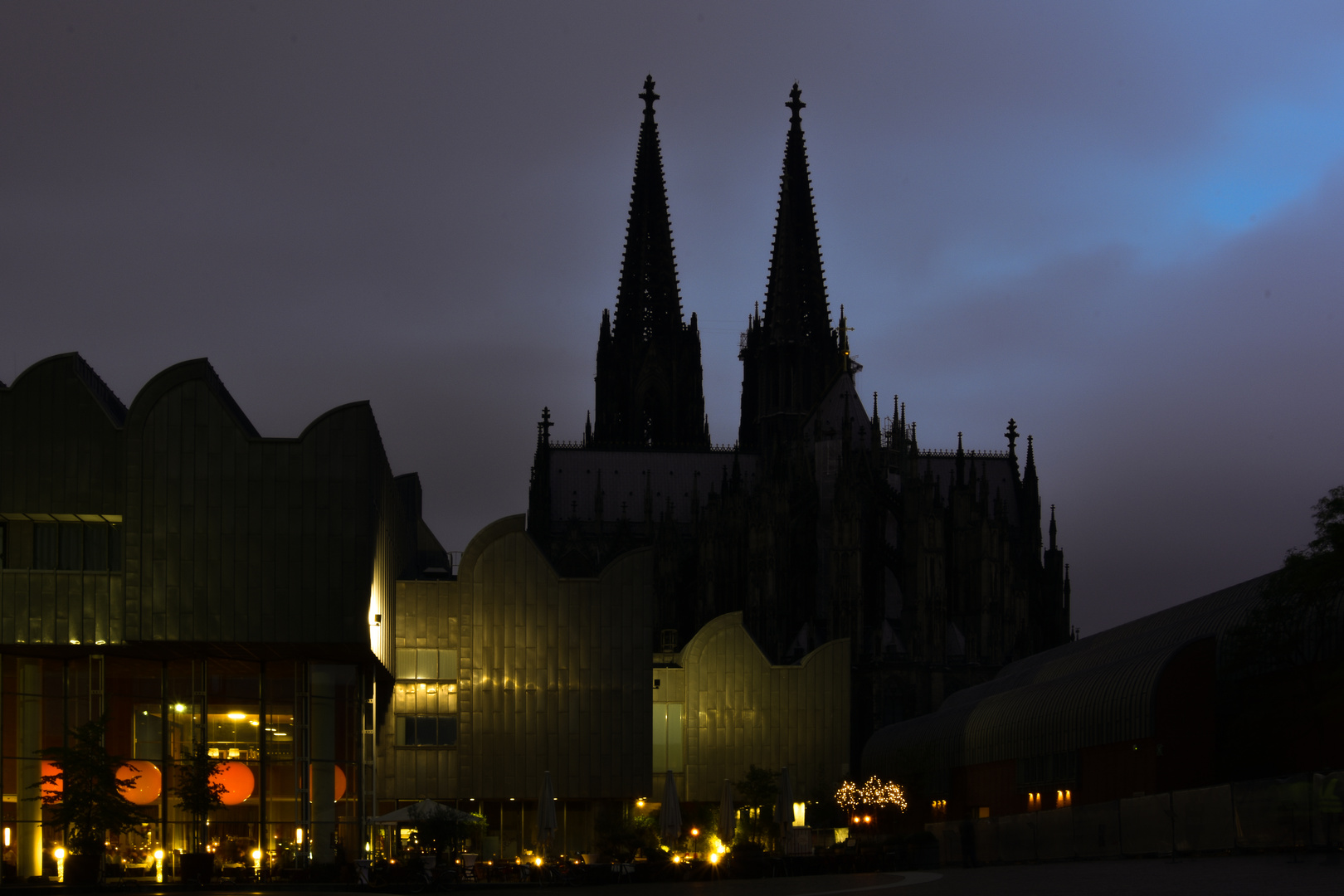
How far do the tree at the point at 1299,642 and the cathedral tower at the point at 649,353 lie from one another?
7311 centimetres

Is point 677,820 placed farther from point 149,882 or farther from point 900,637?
point 900,637

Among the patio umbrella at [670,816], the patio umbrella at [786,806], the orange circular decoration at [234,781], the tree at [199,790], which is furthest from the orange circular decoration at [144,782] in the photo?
the patio umbrella at [786,806]

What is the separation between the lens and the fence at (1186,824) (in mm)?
25750

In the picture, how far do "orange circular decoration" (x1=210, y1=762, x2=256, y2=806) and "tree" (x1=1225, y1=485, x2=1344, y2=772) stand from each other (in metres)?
24.7

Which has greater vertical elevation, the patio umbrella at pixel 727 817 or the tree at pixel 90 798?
the tree at pixel 90 798

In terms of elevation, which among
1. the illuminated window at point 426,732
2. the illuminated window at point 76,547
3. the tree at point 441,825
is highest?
the illuminated window at point 76,547

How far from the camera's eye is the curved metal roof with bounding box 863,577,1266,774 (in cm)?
4494

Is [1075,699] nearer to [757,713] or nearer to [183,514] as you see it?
[757,713]

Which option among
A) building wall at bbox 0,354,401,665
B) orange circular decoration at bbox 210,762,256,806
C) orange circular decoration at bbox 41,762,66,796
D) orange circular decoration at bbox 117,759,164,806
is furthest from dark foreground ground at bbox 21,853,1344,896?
building wall at bbox 0,354,401,665

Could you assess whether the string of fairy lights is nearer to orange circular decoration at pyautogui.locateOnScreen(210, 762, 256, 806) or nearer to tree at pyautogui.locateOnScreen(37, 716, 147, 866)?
orange circular decoration at pyautogui.locateOnScreen(210, 762, 256, 806)

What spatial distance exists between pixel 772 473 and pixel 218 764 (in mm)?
50152

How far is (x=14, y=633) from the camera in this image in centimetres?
3966

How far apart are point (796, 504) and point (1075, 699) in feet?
132

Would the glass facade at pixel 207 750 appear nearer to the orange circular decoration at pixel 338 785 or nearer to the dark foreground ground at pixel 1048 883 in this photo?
the orange circular decoration at pixel 338 785
